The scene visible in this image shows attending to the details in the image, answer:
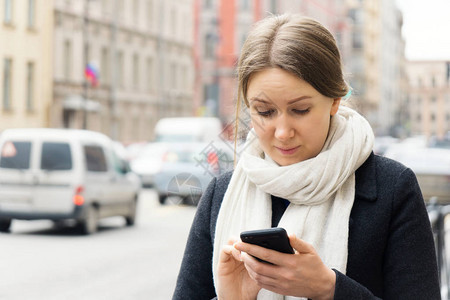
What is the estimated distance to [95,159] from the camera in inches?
621

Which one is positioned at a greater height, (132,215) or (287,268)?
(287,268)

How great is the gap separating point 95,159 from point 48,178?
89cm

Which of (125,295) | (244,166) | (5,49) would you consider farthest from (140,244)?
(5,49)

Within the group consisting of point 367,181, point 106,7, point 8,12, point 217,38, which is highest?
point 106,7

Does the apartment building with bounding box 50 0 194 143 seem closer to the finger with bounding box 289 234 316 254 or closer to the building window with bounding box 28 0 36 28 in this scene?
the building window with bounding box 28 0 36 28

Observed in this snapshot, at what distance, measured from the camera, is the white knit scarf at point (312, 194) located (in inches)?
87.1

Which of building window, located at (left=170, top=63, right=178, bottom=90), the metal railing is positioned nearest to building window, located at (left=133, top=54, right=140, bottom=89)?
building window, located at (left=170, top=63, right=178, bottom=90)

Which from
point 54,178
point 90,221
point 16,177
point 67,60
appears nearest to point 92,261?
point 90,221

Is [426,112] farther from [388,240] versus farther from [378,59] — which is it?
[388,240]

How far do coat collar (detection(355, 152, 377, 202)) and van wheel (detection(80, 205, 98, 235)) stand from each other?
43.0ft

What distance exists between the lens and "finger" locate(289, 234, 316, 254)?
2.00m

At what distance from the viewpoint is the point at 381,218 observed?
2.24 meters

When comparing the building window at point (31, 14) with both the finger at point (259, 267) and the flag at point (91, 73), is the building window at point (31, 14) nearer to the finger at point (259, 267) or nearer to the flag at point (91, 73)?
the flag at point (91, 73)

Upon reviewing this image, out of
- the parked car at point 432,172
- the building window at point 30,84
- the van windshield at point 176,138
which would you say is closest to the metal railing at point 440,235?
the parked car at point 432,172
